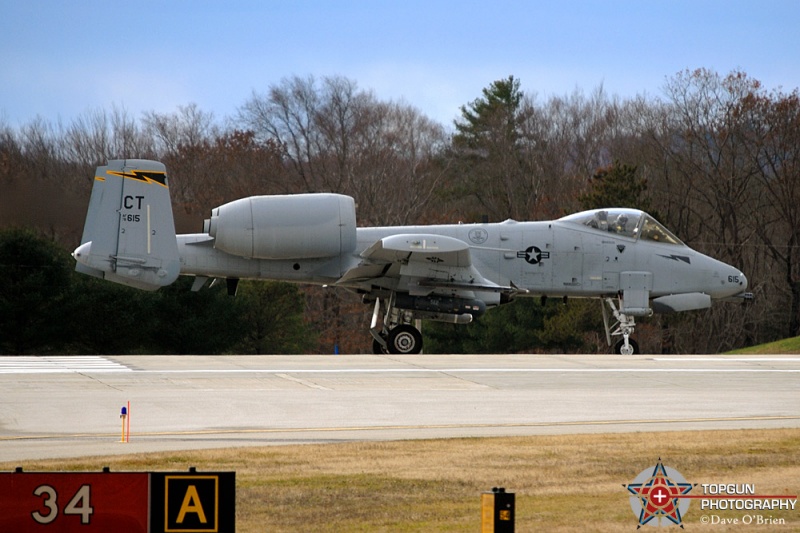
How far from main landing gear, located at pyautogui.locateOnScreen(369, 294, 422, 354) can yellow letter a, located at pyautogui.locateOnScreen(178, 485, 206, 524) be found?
1790 centimetres

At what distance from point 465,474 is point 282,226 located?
13248 millimetres

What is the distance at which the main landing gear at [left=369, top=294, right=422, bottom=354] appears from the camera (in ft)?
79.6

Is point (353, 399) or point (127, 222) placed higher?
point (127, 222)

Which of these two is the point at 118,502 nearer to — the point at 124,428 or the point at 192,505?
the point at 192,505

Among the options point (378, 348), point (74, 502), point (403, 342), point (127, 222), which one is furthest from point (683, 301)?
point (74, 502)

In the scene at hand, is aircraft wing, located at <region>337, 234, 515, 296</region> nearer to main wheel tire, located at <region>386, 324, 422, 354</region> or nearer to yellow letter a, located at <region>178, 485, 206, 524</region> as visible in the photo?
main wheel tire, located at <region>386, 324, 422, 354</region>

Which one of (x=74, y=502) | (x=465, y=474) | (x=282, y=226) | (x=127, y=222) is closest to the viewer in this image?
(x=74, y=502)

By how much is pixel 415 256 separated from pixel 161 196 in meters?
5.31

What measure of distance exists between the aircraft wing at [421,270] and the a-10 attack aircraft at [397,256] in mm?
21

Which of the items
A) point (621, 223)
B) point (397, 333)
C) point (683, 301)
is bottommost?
point (397, 333)

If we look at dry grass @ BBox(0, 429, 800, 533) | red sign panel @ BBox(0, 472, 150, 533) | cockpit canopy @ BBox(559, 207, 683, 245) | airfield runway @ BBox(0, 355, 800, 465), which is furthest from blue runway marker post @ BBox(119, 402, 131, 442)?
cockpit canopy @ BBox(559, 207, 683, 245)

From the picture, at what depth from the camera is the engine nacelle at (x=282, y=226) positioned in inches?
912

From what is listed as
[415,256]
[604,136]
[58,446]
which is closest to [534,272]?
[415,256]

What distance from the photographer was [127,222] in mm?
22406
